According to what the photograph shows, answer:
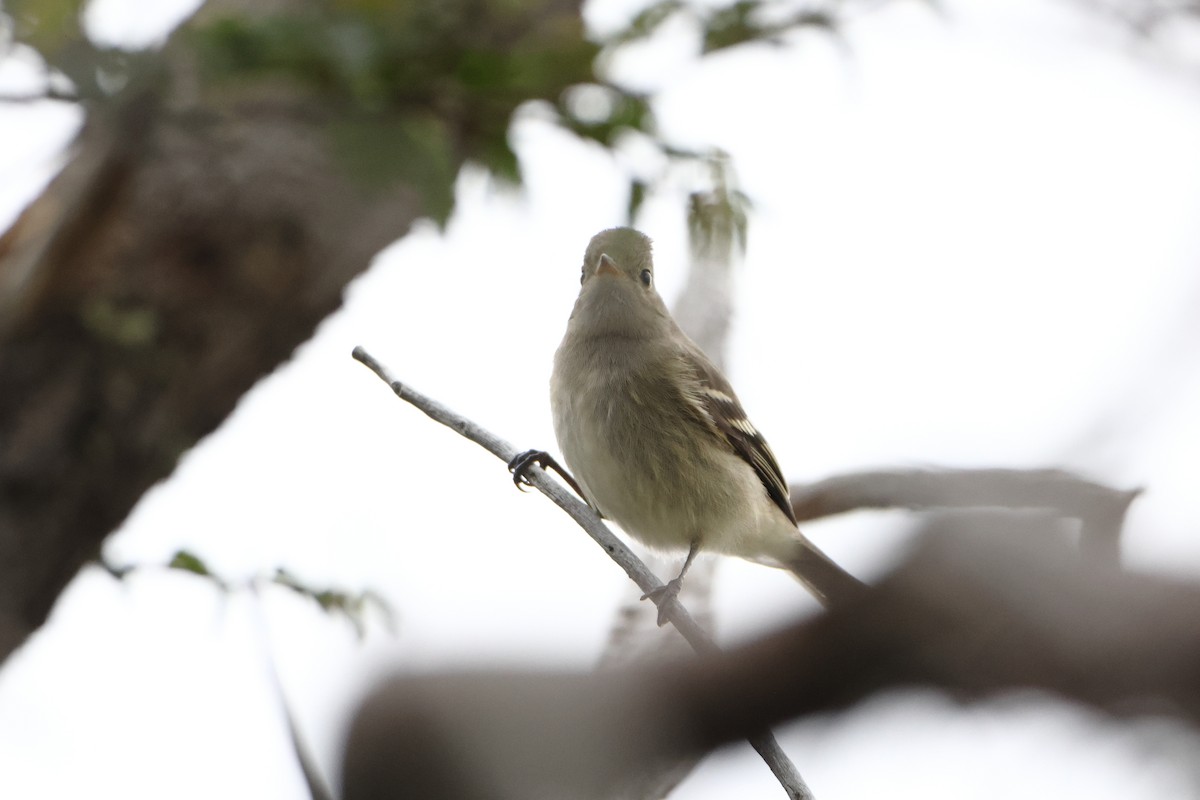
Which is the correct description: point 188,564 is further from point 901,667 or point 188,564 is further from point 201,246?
point 901,667

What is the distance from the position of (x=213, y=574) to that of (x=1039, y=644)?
2324 mm

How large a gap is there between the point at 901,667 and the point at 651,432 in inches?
123

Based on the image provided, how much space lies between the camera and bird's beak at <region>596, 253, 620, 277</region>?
3.95 meters

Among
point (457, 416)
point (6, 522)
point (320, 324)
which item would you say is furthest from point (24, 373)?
point (457, 416)

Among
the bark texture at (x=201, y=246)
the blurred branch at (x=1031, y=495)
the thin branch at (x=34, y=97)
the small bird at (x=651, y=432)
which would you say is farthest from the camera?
the small bird at (x=651, y=432)

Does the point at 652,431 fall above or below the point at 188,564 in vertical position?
above

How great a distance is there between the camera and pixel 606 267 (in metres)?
3.97

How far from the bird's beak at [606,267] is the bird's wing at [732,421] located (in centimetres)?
44

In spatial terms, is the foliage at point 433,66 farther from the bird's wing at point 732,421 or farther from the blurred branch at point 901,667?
the blurred branch at point 901,667

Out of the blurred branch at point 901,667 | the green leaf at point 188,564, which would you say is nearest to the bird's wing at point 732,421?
the green leaf at point 188,564

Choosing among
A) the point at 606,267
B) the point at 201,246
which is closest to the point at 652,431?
the point at 606,267

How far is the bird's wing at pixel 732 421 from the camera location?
4.14 meters

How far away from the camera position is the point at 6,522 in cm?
361

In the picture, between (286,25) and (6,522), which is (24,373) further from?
(286,25)
